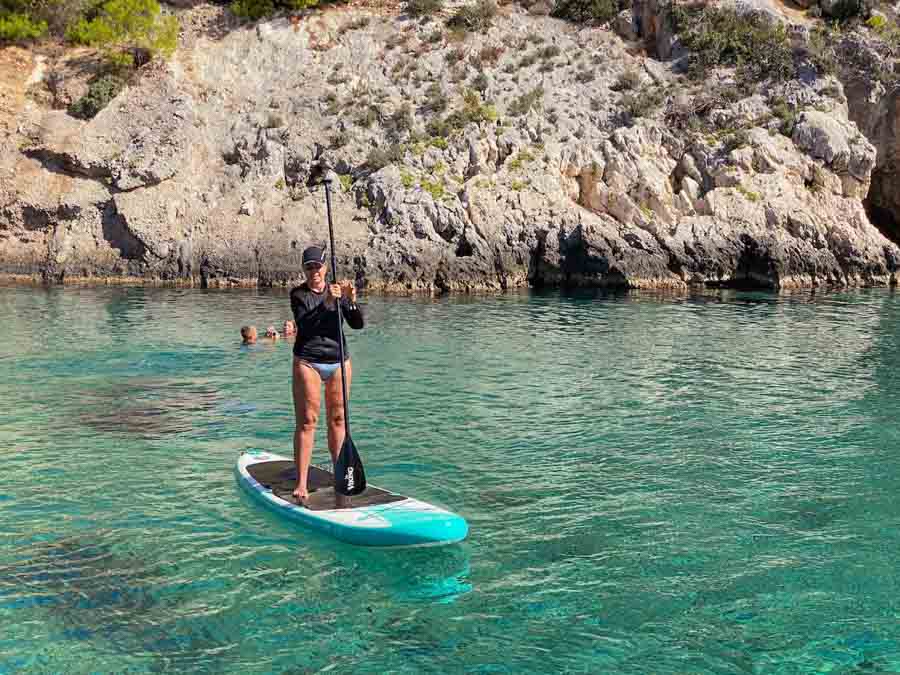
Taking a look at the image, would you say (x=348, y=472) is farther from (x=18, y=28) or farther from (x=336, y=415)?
(x=18, y=28)

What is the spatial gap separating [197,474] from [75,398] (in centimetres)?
517

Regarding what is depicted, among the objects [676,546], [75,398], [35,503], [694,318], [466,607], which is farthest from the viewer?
[694,318]

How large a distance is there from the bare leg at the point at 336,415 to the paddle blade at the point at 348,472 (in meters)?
0.07

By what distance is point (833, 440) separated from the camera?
11.6m

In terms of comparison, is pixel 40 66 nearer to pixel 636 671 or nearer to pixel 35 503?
pixel 35 503

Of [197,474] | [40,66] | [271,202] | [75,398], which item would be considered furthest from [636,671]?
[40,66]

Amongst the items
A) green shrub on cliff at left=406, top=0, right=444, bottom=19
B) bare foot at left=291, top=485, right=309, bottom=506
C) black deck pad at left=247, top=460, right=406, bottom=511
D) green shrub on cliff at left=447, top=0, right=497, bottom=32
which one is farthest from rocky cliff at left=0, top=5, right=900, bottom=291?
bare foot at left=291, top=485, right=309, bottom=506

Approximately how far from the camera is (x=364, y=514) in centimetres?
815

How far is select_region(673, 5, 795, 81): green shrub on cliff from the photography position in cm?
4197

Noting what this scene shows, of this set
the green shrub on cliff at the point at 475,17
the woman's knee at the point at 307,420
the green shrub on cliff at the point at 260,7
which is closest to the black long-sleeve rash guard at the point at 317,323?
the woman's knee at the point at 307,420

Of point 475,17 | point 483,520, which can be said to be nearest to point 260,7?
point 475,17

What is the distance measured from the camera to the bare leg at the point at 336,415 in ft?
27.9

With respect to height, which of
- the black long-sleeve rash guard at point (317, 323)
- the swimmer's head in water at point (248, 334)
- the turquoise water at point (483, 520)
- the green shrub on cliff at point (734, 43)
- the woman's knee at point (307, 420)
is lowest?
the turquoise water at point (483, 520)

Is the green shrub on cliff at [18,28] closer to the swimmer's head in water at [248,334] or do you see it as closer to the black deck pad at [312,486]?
the swimmer's head in water at [248,334]
